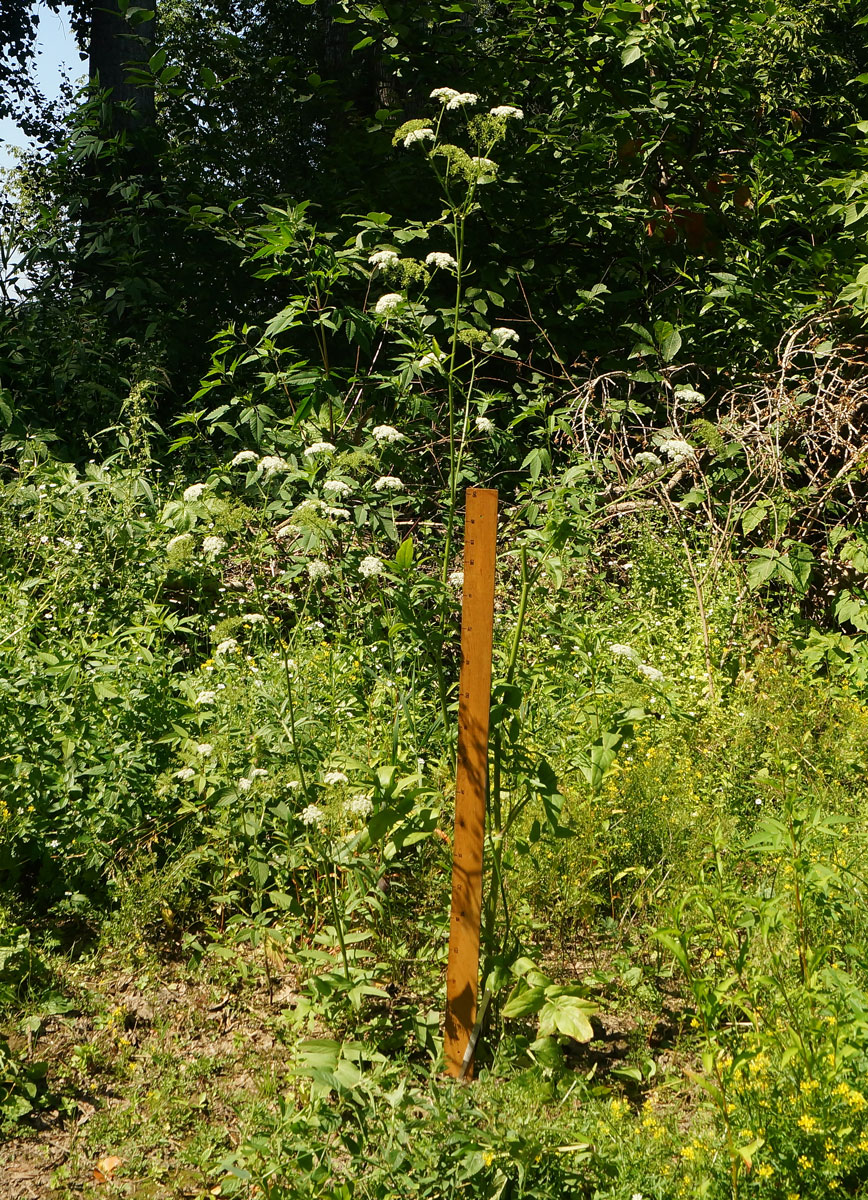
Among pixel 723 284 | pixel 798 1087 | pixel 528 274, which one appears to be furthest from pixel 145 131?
pixel 798 1087

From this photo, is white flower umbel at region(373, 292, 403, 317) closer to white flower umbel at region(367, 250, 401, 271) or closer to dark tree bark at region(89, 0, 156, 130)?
white flower umbel at region(367, 250, 401, 271)

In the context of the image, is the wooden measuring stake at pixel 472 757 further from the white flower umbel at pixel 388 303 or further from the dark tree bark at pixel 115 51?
the dark tree bark at pixel 115 51

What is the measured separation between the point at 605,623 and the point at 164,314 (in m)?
3.45

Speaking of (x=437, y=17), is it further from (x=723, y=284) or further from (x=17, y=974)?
(x=17, y=974)

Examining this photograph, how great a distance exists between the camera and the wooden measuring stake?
2328 millimetres

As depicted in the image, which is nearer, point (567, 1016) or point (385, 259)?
point (567, 1016)

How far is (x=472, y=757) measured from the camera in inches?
91.6

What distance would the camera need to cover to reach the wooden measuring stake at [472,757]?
7.64 feet

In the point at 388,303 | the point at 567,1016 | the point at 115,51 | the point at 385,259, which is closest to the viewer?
A: the point at 567,1016

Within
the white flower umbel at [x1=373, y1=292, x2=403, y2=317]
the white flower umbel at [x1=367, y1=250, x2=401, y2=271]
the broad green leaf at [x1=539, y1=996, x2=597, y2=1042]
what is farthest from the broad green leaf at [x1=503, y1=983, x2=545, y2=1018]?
the white flower umbel at [x1=373, y1=292, x2=403, y2=317]

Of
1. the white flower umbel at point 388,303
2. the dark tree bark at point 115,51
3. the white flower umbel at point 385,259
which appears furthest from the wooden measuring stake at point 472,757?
the dark tree bark at point 115,51

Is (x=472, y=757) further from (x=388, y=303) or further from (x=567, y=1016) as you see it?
(x=388, y=303)

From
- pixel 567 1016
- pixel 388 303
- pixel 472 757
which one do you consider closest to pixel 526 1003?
pixel 567 1016

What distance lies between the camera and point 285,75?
6.88m
